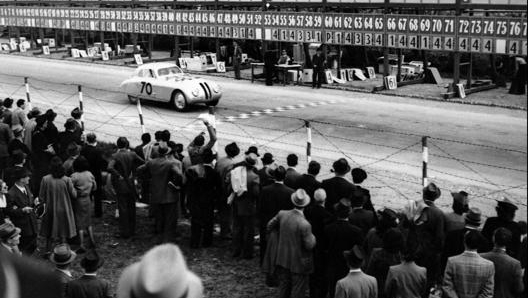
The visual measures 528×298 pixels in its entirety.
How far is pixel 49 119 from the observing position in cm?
1256

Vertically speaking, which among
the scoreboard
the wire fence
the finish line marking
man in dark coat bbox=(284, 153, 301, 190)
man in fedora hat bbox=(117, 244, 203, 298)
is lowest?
the wire fence

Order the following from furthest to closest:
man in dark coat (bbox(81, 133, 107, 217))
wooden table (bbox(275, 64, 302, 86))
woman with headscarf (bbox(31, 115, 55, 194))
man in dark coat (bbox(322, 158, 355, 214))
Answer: wooden table (bbox(275, 64, 302, 86))
woman with headscarf (bbox(31, 115, 55, 194))
man in dark coat (bbox(81, 133, 107, 217))
man in dark coat (bbox(322, 158, 355, 214))

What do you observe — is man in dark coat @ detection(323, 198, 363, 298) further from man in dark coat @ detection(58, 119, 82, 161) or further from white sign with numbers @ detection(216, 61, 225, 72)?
white sign with numbers @ detection(216, 61, 225, 72)

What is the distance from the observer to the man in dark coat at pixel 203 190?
9.72m

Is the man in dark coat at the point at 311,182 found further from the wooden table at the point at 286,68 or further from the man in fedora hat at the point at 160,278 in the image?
the wooden table at the point at 286,68

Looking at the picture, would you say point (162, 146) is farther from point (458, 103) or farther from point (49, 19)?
point (49, 19)

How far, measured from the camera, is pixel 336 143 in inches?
650

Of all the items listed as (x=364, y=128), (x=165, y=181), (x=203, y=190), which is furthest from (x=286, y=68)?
(x=203, y=190)

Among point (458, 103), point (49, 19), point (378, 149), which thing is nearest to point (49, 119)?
point (378, 149)

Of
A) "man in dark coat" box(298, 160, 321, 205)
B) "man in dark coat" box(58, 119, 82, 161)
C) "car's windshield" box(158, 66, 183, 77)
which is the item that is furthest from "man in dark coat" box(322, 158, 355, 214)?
"car's windshield" box(158, 66, 183, 77)

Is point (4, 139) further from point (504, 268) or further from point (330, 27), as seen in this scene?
point (330, 27)

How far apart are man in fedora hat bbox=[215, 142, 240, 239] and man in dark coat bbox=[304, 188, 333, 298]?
7.03 ft

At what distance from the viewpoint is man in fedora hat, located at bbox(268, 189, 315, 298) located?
755 centimetres

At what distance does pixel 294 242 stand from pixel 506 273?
2.35 metres
